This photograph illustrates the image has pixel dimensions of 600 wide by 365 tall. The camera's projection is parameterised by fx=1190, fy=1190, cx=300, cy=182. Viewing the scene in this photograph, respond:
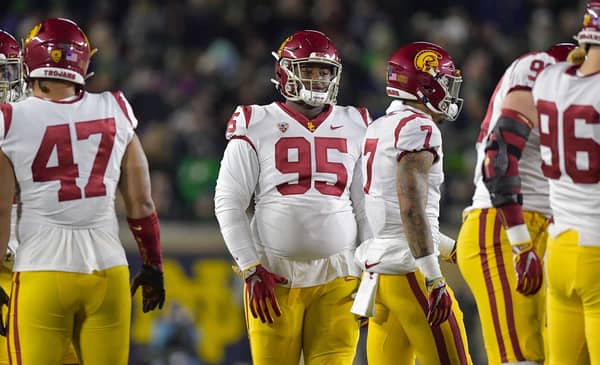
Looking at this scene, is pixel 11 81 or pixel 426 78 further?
pixel 11 81

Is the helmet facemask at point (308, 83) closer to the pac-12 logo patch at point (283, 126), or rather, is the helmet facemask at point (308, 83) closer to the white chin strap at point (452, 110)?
the pac-12 logo patch at point (283, 126)

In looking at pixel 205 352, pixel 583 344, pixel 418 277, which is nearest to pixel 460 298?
pixel 205 352

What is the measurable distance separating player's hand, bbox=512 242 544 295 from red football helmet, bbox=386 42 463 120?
0.94 meters

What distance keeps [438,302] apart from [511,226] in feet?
1.57

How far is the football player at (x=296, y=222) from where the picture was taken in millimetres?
5148

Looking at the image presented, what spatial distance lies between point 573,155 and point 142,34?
747cm

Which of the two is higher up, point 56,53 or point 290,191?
point 56,53

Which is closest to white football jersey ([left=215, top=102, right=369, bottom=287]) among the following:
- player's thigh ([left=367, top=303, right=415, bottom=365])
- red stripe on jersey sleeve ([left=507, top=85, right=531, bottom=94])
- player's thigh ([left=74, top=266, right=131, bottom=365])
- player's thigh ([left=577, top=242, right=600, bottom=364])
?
player's thigh ([left=367, top=303, right=415, bottom=365])

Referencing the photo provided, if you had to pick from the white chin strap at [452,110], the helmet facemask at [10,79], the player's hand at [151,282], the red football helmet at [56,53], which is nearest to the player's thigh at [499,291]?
the white chin strap at [452,110]

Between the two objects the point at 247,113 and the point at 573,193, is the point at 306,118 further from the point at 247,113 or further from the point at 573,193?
the point at 573,193

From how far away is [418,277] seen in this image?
5035 mm

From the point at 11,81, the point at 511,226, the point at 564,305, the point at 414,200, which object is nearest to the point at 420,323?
the point at 414,200

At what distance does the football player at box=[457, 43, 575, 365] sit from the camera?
15.2ft

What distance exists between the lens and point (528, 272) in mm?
4551
